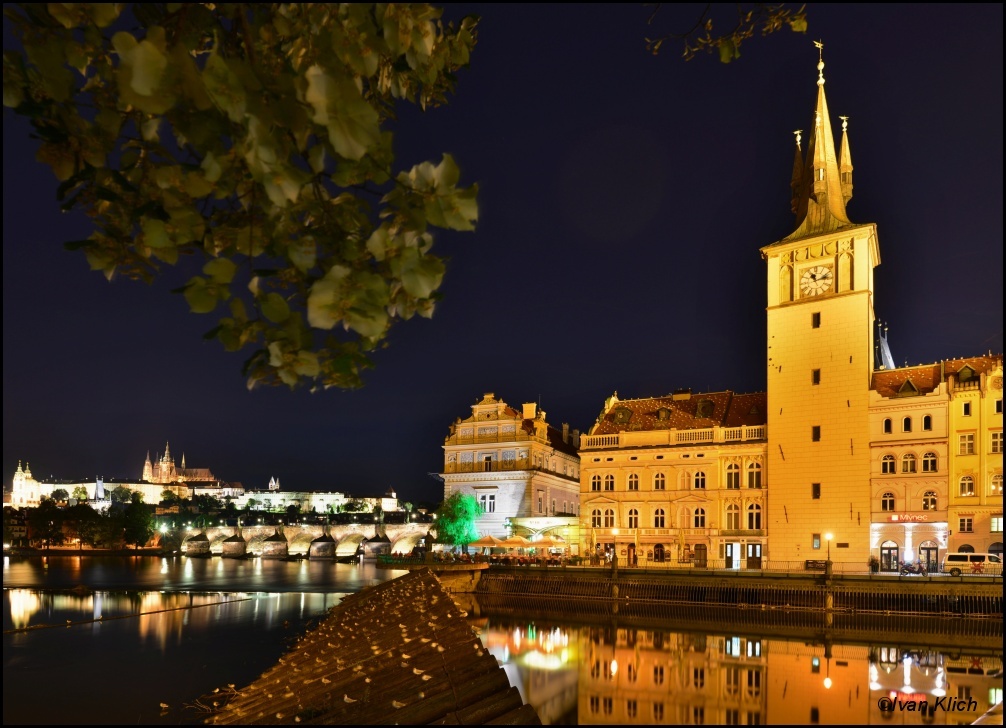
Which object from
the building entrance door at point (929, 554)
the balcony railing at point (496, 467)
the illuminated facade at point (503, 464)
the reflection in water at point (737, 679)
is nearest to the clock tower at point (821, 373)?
the building entrance door at point (929, 554)

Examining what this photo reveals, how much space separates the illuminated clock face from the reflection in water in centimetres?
2089

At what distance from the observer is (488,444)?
5512 cm

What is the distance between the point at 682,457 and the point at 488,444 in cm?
1437

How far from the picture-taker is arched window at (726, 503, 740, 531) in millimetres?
44750

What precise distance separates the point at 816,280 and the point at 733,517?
14.1m

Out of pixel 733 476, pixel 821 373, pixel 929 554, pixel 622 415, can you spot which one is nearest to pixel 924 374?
pixel 821 373

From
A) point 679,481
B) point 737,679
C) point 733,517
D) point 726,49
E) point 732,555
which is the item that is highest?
point 726,49

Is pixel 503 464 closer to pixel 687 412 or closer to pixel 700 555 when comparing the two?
pixel 687 412

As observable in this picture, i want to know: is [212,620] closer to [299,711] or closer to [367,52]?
[299,711]

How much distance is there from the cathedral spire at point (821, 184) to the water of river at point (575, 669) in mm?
23758

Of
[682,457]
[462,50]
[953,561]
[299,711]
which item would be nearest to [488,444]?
[682,457]

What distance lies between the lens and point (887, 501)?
3988cm

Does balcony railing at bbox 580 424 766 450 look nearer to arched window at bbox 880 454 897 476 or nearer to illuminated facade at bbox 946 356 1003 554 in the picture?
arched window at bbox 880 454 897 476

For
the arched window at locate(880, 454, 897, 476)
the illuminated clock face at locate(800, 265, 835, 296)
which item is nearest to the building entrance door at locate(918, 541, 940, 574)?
the arched window at locate(880, 454, 897, 476)
